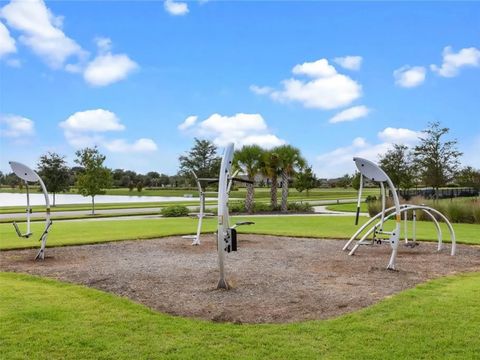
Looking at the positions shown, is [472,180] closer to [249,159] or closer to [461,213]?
[249,159]

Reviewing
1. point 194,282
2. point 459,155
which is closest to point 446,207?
point 459,155

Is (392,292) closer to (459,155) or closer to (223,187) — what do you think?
(223,187)

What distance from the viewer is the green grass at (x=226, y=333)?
4.57 meters

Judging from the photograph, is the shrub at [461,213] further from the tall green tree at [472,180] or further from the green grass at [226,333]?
the tall green tree at [472,180]

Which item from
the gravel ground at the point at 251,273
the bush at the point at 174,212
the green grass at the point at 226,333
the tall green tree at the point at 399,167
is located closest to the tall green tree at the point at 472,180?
the tall green tree at the point at 399,167

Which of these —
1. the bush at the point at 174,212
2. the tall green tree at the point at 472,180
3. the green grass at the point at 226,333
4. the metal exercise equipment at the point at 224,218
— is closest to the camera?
the green grass at the point at 226,333

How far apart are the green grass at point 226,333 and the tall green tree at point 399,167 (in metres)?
35.9

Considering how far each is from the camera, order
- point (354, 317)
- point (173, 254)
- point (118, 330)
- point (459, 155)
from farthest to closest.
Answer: point (459, 155), point (173, 254), point (354, 317), point (118, 330)

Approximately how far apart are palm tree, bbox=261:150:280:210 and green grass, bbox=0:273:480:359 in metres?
25.4

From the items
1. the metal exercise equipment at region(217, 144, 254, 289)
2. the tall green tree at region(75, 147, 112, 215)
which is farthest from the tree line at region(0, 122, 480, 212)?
the metal exercise equipment at region(217, 144, 254, 289)

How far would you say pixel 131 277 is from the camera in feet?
27.4

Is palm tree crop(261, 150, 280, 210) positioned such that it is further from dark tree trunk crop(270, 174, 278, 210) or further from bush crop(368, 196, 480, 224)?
bush crop(368, 196, 480, 224)

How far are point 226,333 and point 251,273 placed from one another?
11.8ft

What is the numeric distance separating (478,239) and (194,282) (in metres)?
10.4
